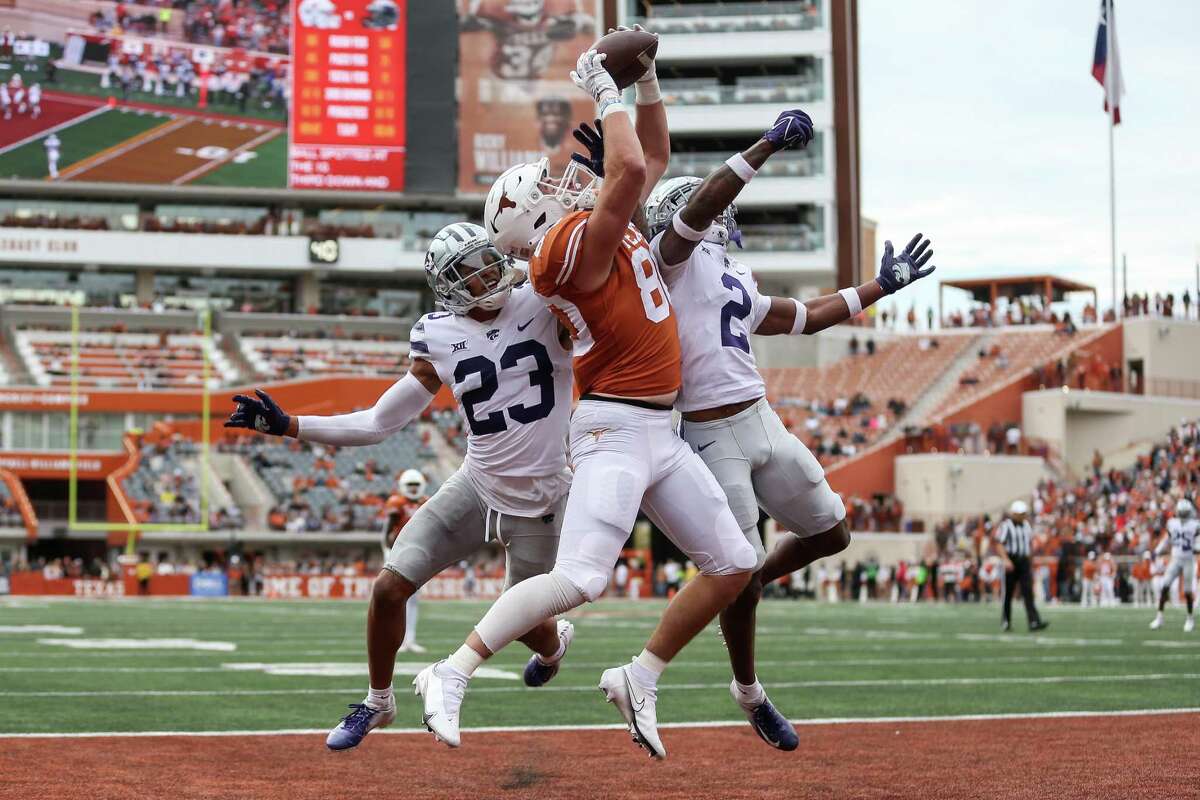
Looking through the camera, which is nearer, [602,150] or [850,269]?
[602,150]

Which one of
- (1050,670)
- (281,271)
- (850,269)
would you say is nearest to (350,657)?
(1050,670)

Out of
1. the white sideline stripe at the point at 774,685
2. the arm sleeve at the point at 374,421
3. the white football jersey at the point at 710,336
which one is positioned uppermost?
the white football jersey at the point at 710,336

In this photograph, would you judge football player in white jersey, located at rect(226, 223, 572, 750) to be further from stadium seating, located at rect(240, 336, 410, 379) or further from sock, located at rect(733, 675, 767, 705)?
stadium seating, located at rect(240, 336, 410, 379)

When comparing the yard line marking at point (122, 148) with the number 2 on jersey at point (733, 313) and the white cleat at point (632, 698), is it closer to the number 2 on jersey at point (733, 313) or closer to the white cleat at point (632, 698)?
the number 2 on jersey at point (733, 313)

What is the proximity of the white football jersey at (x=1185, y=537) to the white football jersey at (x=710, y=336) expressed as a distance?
51.9 feet

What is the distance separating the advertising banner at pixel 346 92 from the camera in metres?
50.2

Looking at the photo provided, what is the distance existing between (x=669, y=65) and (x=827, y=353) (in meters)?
12.4

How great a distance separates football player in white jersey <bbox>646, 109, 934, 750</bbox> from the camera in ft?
22.1

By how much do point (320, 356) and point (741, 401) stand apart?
45.2 metres

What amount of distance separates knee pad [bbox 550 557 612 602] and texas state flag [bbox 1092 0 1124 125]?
4137 cm

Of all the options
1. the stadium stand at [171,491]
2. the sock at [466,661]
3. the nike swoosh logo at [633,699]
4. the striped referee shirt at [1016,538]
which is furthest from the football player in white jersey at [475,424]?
the stadium stand at [171,491]

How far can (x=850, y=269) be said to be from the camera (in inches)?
2360

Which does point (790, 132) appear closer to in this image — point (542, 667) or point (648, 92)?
point (648, 92)

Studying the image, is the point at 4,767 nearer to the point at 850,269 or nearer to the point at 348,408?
the point at 348,408
